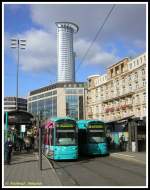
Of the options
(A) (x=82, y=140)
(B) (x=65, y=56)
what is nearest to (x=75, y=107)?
(B) (x=65, y=56)

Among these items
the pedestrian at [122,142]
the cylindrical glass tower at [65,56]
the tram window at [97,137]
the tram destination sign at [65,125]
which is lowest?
the pedestrian at [122,142]

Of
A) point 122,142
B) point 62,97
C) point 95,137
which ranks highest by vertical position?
point 62,97

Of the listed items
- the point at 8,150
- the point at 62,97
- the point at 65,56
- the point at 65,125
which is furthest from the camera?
the point at 62,97

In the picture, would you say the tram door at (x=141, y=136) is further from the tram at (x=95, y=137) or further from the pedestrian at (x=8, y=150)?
the pedestrian at (x=8, y=150)

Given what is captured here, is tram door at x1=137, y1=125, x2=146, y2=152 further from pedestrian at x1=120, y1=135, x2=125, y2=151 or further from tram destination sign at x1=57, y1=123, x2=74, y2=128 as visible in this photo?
tram destination sign at x1=57, y1=123, x2=74, y2=128

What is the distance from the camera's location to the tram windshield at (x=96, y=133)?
109 ft

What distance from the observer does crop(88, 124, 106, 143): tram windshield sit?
3334cm

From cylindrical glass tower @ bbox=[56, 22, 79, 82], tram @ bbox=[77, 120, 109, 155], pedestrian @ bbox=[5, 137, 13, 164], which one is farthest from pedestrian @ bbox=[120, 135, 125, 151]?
cylindrical glass tower @ bbox=[56, 22, 79, 82]

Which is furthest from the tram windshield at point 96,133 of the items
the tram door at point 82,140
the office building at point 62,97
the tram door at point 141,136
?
the office building at point 62,97

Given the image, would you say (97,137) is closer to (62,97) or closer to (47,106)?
(62,97)

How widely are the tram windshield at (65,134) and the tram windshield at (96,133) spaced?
197 inches

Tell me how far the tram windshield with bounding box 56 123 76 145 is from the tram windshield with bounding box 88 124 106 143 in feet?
16.4

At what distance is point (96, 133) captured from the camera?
110 ft

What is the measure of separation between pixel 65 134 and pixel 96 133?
5530mm
